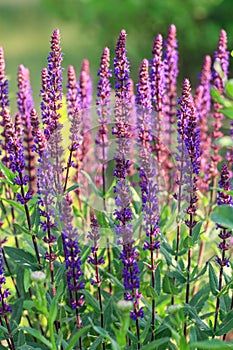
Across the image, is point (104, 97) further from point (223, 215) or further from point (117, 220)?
point (223, 215)

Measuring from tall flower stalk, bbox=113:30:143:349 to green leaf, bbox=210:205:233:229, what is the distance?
1.42 feet

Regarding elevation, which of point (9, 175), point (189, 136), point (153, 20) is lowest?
point (9, 175)

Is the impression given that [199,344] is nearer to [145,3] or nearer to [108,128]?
[108,128]

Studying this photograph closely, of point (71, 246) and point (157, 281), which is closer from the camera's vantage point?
point (71, 246)

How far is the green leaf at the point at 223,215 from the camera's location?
178 cm

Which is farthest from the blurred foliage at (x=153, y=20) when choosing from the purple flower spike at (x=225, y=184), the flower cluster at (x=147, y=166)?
the purple flower spike at (x=225, y=184)

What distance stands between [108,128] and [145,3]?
9.05 m

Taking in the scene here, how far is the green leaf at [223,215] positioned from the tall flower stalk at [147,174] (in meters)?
0.41

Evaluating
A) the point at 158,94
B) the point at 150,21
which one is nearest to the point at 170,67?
the point at 158,94

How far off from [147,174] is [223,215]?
515 millimetres

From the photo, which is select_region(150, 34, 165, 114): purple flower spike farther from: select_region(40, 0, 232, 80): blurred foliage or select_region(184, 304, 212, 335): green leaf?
select_region(40, 0, 232, 80): blurred foliage

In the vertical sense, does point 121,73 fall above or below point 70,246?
above

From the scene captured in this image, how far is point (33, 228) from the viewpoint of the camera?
2.55 metres

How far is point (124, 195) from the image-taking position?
7.12ft
